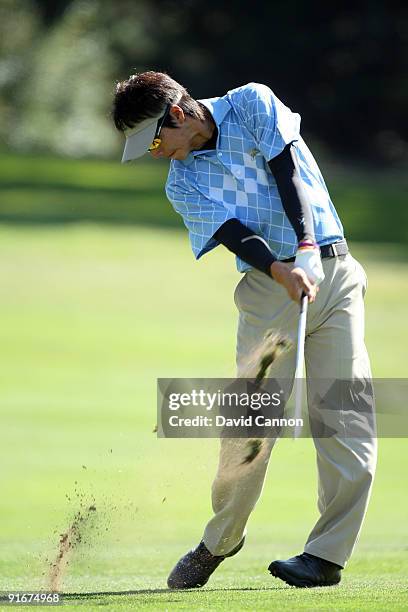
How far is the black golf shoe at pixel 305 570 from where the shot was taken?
15.6 ft

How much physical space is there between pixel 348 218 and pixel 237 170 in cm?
2047

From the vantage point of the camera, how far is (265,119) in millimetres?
4727

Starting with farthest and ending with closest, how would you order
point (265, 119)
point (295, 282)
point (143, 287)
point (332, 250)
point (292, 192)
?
1. point (143, 287)
2. point (332, 250)
3. point (265, 119)
4. point (292, 192)
5. point (295, 282)

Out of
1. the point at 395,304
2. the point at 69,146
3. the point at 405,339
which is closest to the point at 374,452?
the point at 405,339

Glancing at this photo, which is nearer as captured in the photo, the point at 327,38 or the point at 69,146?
the point at 69,146

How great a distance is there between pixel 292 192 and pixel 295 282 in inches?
13.5

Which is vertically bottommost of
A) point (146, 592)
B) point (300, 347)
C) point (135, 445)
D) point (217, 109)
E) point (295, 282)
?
point (146, 592)

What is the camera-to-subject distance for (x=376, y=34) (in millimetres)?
38031

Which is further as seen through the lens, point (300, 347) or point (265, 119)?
point (265, 119)

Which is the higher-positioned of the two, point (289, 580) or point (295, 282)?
point (295, 282)

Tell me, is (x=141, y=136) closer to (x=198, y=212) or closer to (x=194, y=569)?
(x=198, y=212)

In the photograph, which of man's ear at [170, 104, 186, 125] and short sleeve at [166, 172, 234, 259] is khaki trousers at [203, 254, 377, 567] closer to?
short sleeve at [166, 172, 234, 259]

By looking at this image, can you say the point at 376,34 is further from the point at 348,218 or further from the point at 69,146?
the point at 348,218

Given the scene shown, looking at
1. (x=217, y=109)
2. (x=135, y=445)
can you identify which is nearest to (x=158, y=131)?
(x=217, y=109)
